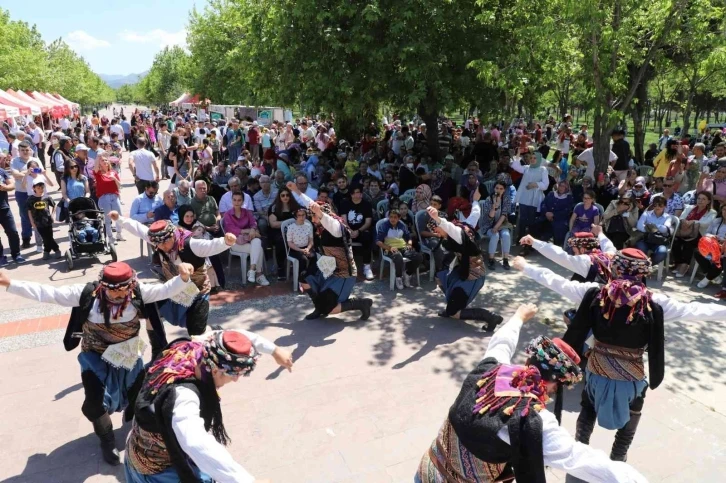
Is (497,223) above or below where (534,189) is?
below

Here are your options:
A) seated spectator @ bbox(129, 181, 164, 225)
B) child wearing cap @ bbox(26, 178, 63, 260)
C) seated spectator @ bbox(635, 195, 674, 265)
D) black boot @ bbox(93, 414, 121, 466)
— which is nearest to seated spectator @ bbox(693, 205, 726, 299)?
seated spectator @ bbox(635, 195, 674, 265)

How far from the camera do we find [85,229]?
838 centimetres

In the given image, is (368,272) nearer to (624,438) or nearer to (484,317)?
(484,317)

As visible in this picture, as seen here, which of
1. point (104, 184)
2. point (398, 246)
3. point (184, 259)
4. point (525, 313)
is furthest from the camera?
point (104, 184)

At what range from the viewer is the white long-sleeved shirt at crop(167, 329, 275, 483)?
2303 millimetres

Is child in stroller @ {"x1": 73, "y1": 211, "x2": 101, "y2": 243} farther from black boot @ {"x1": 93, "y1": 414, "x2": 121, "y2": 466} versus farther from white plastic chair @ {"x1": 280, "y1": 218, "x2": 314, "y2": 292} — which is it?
black boot @ {"x1": 93, "y1": 414, "x2": 121, "y2": 466}

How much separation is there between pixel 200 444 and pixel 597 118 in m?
9.19

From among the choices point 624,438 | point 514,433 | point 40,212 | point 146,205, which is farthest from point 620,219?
point 40,212

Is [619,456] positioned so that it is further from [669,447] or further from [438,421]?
[438,421]

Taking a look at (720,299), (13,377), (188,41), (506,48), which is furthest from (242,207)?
(188,41)

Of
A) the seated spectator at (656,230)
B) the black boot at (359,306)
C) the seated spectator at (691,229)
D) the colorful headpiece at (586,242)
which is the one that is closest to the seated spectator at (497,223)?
the seated spectator at (656,230)

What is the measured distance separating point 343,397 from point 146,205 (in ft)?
17.0

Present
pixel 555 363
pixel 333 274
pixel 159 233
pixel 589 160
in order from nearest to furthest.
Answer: pixel 555 363
pixel 159 233
pixel 333 274
pixel 589 160

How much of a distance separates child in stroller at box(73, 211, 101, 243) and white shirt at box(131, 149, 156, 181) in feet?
8.24
